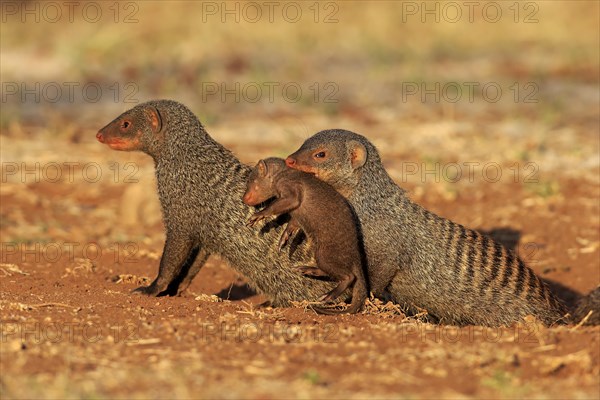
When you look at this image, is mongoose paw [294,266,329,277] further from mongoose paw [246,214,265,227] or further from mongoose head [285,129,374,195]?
mongoose head [285,129,374,195]

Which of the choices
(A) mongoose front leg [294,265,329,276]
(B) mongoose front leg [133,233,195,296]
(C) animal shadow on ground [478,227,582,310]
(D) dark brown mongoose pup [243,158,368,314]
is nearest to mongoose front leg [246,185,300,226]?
(D) dark brown mongoose pup [243,158,368,314]

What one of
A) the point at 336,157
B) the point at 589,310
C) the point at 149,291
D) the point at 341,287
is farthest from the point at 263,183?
the point at 589,310

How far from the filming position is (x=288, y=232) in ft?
17.5

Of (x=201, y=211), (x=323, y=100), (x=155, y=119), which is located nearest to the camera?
(x=201, y=211)

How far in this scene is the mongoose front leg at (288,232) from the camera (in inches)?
207

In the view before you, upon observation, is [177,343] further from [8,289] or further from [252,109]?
[252,109]

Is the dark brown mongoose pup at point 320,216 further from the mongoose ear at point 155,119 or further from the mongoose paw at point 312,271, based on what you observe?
the mongoose ear at point 155,119

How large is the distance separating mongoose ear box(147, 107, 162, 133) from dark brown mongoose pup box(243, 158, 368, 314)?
0.90m

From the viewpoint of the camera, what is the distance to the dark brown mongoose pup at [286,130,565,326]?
5.37 metres

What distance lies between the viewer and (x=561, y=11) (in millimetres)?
14984

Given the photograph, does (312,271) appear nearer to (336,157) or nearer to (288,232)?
(288,232)

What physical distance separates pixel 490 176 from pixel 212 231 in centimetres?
419

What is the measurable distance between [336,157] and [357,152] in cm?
13

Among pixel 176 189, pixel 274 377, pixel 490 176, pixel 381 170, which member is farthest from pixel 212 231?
pixel 490 176
